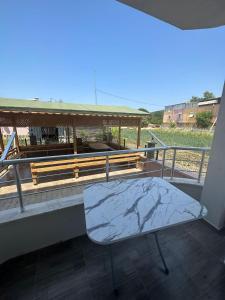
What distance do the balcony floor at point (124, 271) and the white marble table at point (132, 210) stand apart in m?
0.12

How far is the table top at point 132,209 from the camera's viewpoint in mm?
791

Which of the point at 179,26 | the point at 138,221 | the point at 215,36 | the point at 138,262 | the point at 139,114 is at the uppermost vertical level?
the point at 215,36

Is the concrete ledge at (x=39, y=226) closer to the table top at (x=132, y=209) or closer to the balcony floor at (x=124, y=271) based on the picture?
the balcony floor at (x=124, y=271)

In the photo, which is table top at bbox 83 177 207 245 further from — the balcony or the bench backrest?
the bench backrest

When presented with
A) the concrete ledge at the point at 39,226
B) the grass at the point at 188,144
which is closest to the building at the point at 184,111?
the grass at the point at 188,144

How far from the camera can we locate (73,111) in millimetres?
4266

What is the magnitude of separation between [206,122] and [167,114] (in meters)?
14.9

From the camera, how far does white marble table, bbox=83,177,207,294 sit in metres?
0.79

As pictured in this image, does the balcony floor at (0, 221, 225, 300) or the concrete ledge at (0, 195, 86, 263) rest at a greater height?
the concrete ledge at (0, 195, 86, 263)

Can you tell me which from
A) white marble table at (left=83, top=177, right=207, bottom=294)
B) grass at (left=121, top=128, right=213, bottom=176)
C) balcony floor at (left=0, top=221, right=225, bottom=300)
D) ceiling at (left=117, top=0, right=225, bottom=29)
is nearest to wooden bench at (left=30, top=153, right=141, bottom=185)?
grass at (left=121, top=128, right=213, bottom=176)

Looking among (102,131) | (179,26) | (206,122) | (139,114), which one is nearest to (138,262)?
(179,26)

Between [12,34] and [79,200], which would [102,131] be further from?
[79,200]

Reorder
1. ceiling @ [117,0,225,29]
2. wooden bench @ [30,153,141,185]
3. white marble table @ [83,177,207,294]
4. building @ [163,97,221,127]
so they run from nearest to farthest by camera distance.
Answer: white marble table @ [83,177,207,294]
ceiling @ [117,0,225,29]
wooden bench @ [30,153,141,185]
building @ [163,97,221,127]

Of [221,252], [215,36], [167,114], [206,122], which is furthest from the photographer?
[167,114]
